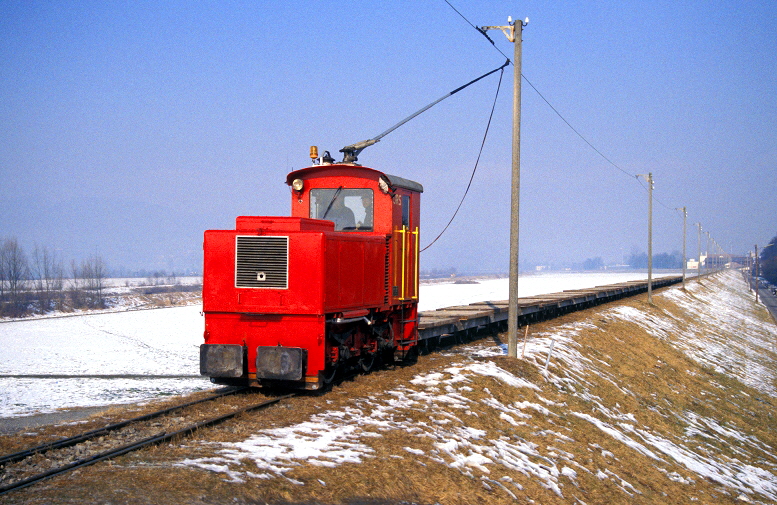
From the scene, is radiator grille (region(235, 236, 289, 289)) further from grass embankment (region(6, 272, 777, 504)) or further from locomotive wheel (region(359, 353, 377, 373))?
locomotive wheel (region(359, 353, 377, 373))

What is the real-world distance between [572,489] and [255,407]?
15.1ft

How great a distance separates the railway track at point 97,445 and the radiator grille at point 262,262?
188 centimetres

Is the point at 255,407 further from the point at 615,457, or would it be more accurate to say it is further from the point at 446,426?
the point at 615,457

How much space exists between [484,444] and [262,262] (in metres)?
4.34

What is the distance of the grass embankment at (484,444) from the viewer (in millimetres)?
6586

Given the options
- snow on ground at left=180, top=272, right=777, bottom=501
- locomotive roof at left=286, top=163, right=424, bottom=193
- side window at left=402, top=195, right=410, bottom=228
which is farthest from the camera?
side window at left=402, top=195, right=410, bottom=228

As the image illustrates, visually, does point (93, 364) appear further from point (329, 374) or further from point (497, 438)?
point (497, 438)

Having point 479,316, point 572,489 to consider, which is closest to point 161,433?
point 572,489

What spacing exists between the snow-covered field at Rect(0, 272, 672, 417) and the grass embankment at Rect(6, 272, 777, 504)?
4707 millimetres

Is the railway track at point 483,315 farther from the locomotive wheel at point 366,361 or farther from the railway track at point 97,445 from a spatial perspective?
the railway track at point 97,445

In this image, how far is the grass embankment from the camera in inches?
259

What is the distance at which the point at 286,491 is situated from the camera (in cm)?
641

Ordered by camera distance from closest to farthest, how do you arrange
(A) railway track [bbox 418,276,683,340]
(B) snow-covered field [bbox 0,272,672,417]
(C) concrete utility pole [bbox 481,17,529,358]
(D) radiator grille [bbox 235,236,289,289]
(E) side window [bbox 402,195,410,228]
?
(D) radiator grille [bbox 235,236,289,289], (B) snow-covered field [bbox 0,272,672,417], (E) side window [bbox 402,195,410,228], (C) concrete utility pole [bbox 481,17,529,358], (A) railway track [bbox 418,276,683,340]

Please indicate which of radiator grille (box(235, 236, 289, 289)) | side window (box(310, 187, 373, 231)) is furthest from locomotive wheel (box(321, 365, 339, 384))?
side window (box(310, 187, 373, 231))
